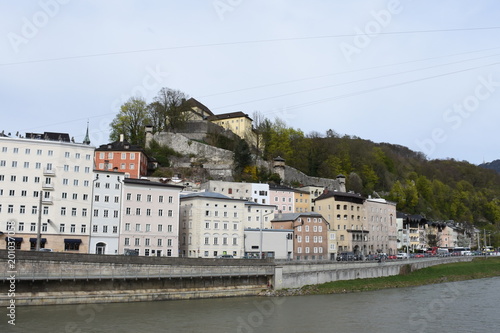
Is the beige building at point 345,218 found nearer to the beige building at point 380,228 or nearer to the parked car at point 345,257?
the beige building at point 380,228

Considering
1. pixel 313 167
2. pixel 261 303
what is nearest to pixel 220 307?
pixel 261 303

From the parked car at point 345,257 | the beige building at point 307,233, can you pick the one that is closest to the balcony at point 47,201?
the beige building at point 307,233

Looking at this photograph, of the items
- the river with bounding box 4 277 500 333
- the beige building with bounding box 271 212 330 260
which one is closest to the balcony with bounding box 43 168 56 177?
the river with bounding box 4 277 500 333

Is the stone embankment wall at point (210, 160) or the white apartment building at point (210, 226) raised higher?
the stone embankment wall at point (210, 160)


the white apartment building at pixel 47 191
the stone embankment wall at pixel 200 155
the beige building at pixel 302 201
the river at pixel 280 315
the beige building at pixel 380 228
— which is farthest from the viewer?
the stone embankment wall at pixel 200 155

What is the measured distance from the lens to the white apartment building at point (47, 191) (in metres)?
51.9

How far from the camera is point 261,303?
41656 mm

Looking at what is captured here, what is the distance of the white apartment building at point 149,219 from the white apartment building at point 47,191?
177 inches

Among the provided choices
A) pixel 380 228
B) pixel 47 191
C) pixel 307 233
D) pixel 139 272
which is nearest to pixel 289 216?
pixel 307 233

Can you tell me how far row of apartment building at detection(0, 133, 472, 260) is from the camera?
172 feet

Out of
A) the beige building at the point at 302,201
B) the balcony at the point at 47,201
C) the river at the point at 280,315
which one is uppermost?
the beige building at the point at 302,201

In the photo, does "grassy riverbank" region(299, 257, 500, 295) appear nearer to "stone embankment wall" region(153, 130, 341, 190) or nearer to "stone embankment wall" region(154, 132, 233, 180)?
"stone embankment wall" region(153, 130, 341, 190)

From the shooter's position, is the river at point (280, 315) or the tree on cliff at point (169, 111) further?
the tree on cliff at point (169, 111)

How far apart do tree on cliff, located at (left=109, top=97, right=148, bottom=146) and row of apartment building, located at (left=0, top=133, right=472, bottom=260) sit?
31.0 m
